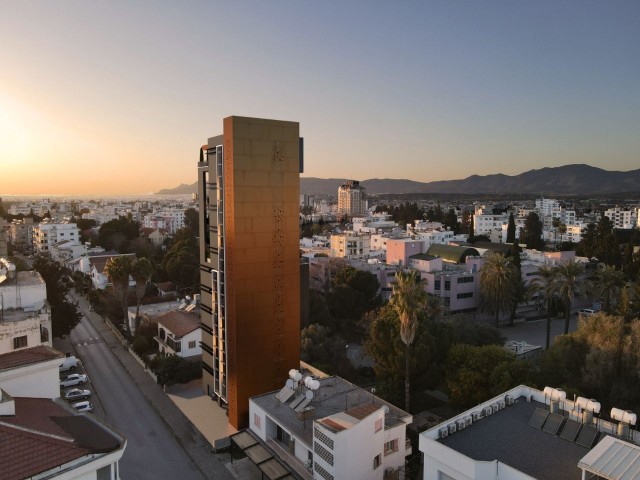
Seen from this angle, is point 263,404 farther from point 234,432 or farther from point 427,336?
point 427,336

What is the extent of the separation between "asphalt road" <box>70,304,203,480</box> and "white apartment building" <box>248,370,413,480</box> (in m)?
4.72

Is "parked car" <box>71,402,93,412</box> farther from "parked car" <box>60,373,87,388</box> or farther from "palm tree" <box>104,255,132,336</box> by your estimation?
"palm tree" <box>104,255,132,336</box>

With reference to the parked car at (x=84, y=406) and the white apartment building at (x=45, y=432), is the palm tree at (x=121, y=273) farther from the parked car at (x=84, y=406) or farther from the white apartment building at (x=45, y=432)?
the white apartment building at (x=45, y=432)

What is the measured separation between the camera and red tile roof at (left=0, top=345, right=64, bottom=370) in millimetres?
16578

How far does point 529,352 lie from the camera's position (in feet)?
124

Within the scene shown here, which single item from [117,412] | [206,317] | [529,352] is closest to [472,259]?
[529,352]

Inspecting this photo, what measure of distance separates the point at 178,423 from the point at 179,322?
11.4 meters

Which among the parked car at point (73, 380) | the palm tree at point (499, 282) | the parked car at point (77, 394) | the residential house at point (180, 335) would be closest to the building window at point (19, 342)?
the parked car at point (77, 394)

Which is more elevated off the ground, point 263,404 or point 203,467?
point 263,404

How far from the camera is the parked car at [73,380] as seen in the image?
3338cm

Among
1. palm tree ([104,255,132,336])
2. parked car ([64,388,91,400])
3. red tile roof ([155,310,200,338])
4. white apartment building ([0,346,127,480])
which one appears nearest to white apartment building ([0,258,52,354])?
parked car ([64,388,91,400])

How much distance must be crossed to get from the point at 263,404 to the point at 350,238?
Answer: 59411mm

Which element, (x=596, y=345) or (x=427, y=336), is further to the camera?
(x=427, y=336)

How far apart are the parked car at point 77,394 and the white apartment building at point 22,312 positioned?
12.6ft
